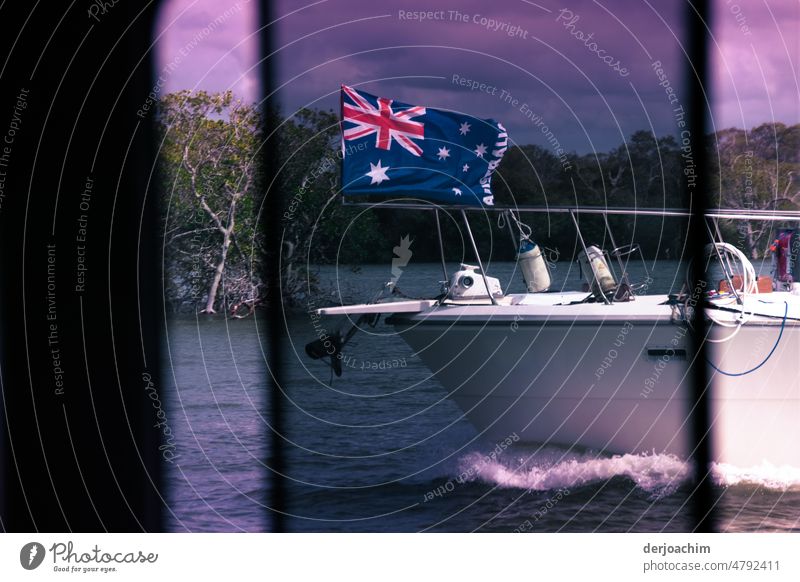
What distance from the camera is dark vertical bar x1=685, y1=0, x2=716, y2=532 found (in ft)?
20.5

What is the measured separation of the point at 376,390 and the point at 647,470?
8438 millimetres

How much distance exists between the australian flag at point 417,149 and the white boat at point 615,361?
37.2 inches

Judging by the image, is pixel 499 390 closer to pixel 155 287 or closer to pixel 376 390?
pixel 155 287

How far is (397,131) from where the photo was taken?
783 cm

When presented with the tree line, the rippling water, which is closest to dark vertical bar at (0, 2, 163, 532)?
the rippling water

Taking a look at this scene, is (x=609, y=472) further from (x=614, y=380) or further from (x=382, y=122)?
(x=382, y=122)

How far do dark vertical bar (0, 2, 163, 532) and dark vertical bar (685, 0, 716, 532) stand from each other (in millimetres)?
2957

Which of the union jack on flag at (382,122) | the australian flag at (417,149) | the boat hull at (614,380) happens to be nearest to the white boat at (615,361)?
the boat hull at (614,380)

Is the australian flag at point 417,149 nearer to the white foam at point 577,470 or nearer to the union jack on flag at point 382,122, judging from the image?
the union jack on flag at point 382,122

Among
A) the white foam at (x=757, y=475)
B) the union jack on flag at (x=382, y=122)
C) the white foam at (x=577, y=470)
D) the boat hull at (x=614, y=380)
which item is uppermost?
the union jack on flag at (x=382, y=122)

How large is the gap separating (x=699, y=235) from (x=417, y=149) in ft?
6.77

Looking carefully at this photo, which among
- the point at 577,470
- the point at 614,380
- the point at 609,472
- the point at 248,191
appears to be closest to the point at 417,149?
the point at 614,380

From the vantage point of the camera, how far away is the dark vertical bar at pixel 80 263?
13.9ft
